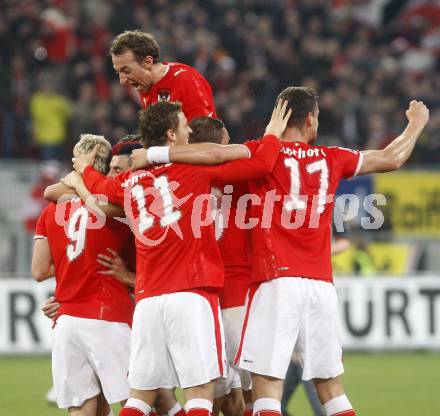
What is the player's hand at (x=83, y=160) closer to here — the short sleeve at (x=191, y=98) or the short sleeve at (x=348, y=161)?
the short sleeve at (x=191, y=98)

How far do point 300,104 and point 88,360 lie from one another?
2.08 m

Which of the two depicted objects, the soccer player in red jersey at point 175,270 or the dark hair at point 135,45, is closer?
the soccer player in red jersey at point 175,270

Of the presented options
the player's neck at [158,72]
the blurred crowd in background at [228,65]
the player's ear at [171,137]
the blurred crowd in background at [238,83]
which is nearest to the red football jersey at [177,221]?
the player's ear at [171,137]

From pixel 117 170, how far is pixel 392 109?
12469mm

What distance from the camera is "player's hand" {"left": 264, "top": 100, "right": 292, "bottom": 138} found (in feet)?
22.5

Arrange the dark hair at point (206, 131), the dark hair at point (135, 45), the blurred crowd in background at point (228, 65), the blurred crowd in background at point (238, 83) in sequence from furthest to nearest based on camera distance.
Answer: the blurred crowd in background at point (228, 65)
the blurred crowd in background at point (238, 83)
the dark hair at point (135, 45)
the dark hair at point (206, 131)

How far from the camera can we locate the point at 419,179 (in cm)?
1697

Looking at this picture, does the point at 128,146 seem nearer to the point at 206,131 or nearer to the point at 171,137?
the point at 206,131

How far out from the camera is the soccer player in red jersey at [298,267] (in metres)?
6.71

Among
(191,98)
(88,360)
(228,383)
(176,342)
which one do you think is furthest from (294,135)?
(88,360)

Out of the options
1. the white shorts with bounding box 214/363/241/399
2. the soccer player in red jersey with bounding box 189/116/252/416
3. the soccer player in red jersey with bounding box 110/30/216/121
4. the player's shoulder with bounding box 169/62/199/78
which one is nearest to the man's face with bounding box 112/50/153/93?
the soccer player in red jersey with bounding box 110/30/216/121

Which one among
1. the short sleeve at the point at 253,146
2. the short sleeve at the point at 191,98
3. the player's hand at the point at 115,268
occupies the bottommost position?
the player's hand at the point at 115,268

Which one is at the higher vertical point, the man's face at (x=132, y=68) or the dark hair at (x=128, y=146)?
the man's face at (x=132, y=68)

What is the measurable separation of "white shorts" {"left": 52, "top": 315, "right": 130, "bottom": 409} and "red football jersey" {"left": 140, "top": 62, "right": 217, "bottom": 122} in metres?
1.56
